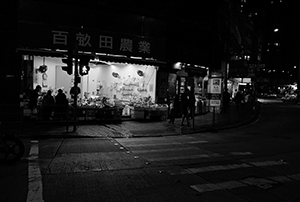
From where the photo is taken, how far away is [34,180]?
21.5ft

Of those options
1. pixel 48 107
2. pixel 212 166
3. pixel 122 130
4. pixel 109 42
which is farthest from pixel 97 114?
pixel 212 166

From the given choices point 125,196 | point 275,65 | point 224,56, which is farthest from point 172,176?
point 275,65

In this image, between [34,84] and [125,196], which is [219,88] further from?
[125,196]

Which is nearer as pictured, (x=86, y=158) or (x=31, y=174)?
(x=31, y=174)

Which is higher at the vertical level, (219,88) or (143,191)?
Answer: (219,88)

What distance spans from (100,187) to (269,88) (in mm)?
116047

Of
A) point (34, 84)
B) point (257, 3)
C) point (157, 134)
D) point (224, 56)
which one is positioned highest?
point (257, 3)

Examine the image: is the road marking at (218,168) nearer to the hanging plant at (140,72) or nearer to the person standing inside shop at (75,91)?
the person standing inside shop at (75,91)

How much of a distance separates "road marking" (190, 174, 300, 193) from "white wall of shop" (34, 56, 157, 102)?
42.1 feet

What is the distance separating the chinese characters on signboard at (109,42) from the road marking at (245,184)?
11.3 m

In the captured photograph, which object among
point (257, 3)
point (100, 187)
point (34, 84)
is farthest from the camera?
point (257, 3)

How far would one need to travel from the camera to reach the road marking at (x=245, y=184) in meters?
6.29

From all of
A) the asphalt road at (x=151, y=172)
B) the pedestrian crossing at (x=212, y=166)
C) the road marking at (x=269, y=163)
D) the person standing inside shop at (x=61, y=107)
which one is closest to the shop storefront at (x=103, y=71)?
the person standing inside shop at (x=61, y=107)

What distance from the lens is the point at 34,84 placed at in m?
16.8
